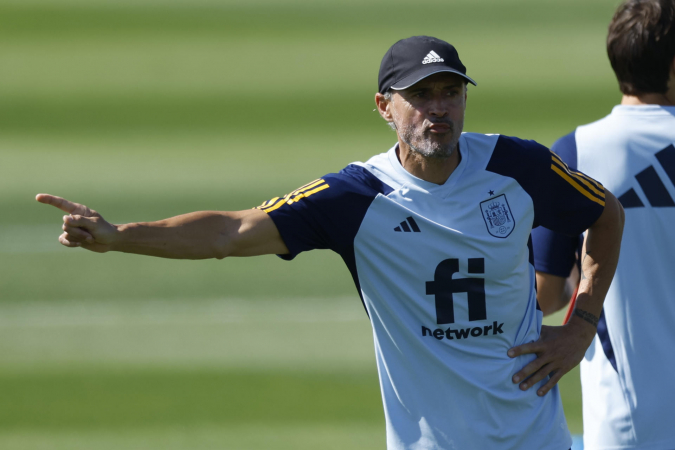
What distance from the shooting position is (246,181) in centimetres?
439

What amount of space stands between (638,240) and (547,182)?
28 centimetres

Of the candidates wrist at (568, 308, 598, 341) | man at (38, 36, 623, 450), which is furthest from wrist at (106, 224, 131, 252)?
wrist at (568, 308, 598, 341)

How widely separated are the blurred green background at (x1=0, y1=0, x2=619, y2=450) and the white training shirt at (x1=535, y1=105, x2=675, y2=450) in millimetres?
1503

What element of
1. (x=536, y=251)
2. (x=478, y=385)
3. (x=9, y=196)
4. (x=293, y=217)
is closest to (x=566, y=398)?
(x=536, y=251)

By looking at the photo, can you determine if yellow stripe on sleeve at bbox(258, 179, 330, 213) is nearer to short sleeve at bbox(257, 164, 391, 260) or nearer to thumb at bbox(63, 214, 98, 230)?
short sleeve at bbox(257, 164, 391, 260)

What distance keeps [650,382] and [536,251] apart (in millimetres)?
387

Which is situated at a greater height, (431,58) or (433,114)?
(431,58)

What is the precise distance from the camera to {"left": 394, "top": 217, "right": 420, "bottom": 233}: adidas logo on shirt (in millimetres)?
1613

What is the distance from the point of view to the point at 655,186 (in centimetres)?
177

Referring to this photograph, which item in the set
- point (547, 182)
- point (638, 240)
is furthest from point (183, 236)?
point (638, 240)

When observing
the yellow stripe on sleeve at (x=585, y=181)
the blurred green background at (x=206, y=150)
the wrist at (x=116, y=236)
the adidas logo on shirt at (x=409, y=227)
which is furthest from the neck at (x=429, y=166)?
the blurred green background at (x=206, y=150)

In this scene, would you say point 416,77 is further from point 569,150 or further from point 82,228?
point 82,228

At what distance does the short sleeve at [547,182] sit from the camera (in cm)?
166

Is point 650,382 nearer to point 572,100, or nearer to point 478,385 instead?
point 478,385
